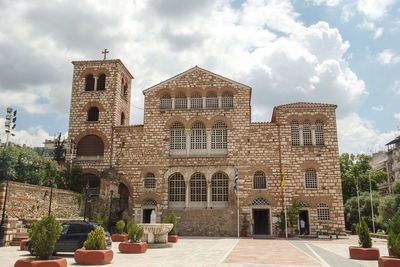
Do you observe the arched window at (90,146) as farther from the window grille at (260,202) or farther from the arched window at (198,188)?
the window grille at (260,202)

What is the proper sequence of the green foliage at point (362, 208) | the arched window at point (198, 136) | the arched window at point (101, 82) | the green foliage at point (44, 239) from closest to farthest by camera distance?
the green foliage at point (44, 239)
the arched window at point (198, 136)
the arched window at point (101, 82)
the green foliage at point (362, 208)

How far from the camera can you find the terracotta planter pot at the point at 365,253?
13297 mm

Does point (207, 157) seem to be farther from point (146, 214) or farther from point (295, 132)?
point (295, 132)

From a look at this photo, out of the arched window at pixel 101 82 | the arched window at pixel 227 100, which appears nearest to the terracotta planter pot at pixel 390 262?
the arched window at pixel 227 100

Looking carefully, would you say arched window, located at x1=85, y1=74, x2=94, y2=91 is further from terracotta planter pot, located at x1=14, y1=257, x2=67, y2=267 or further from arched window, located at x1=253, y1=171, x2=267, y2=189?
terracotta planter pot, located at x1=14, y1=257, x2=67, y2=267

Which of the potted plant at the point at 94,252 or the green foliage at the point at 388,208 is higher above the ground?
the green foliage at the point at 388,208

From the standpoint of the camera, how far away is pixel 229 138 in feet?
95.7

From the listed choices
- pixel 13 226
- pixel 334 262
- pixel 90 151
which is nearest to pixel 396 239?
pixel 334 262

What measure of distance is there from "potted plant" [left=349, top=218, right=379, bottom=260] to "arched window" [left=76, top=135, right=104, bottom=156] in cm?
2295

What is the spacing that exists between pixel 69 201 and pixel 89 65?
13.7 meters

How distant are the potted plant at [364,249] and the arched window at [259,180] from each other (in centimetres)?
1419

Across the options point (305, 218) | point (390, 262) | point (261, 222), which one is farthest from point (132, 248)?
point (305, 218)

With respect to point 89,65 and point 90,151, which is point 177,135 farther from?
point 89,65


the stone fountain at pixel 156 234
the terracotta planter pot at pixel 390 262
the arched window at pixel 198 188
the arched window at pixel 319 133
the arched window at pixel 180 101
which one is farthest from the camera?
the arched window at pixel 180 101
